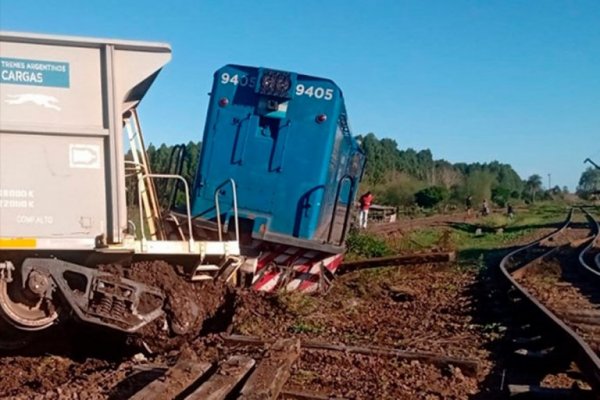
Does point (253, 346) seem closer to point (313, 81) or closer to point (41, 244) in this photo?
point (41, 244)

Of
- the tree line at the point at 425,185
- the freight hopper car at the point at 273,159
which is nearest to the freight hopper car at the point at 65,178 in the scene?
the freight hopper car at the point at 273,159

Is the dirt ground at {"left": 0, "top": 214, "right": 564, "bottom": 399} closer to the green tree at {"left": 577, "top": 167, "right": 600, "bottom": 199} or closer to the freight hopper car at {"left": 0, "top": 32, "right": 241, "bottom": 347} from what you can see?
the freight hopper car at {"left": 0, "top": 32, "right": 241, "bottom": 347}

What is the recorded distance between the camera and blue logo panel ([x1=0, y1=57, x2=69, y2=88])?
649cm

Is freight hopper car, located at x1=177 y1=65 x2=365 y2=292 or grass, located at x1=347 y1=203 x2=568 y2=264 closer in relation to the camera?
freight hopper car, located at x1=177 y1=65 x2=365 y2=292

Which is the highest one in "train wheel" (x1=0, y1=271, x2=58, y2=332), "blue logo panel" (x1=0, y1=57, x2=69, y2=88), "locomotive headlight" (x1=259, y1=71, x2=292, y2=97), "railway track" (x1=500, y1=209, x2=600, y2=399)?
"locomotive headlight" (x1=259, y1=71, x2=292, y2=97)

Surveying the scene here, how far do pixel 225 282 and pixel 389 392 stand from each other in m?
3.35

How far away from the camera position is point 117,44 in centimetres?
680

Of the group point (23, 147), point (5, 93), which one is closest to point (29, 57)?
point (5, 93)

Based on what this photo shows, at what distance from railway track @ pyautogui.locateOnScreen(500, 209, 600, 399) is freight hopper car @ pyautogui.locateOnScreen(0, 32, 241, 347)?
3.74 meters

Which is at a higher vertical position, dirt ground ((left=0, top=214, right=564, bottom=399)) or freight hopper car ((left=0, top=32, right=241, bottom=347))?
freight hopper car ((left=0, top=32, right=241, bottom=347))

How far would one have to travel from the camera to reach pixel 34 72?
21.5 ft

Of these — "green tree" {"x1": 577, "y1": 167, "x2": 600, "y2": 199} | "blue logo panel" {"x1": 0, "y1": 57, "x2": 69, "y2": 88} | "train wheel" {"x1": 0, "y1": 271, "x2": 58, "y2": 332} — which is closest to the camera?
"blue logo panel" {"x1": 0, "y1": 57, "x2": 69, "y2": 88}

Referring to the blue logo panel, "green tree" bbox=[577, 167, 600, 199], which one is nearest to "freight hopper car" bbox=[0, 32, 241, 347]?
the blue logo panel

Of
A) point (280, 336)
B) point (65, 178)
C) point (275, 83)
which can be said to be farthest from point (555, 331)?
point (65, 178)
